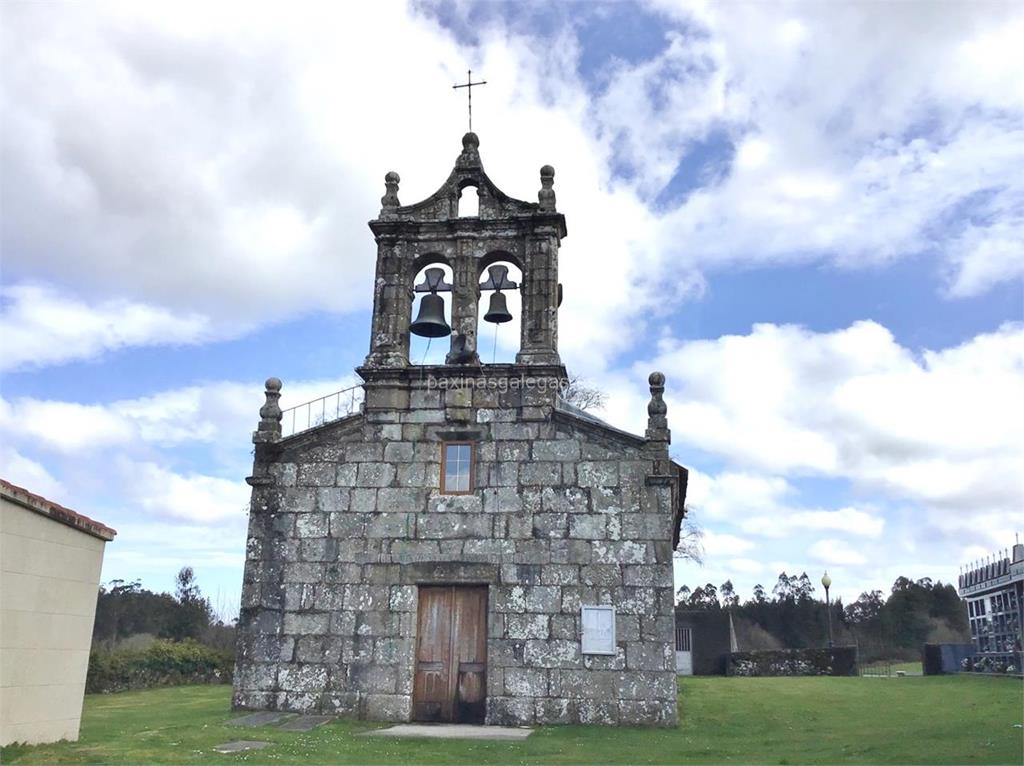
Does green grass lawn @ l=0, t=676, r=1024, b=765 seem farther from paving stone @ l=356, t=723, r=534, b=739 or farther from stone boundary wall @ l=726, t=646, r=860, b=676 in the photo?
stone boundary wall @ l=726, t=646, r=860, b=676

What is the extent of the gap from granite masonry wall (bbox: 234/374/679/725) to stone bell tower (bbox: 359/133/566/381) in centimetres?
74

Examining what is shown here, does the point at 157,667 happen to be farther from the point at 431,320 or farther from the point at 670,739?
the point at 670,739

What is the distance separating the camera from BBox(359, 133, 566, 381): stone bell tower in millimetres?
13773

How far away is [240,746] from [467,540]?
4528mm

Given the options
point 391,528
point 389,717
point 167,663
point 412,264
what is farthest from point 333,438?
point 167,663

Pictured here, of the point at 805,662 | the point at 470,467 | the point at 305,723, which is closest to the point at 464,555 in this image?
the point at 470,467

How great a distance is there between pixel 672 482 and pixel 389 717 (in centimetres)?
546

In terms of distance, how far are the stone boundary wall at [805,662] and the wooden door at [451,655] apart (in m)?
18.2

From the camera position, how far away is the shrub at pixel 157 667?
21156mm

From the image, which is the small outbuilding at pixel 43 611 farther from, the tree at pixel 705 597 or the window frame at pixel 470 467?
the tree at pixel 705 597

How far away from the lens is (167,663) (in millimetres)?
23906

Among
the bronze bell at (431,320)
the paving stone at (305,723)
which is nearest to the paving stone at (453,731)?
the paving stone at (305,723)

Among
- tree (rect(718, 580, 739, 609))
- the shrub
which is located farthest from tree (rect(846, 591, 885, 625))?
the shrub

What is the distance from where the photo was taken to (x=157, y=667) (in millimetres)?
23516
